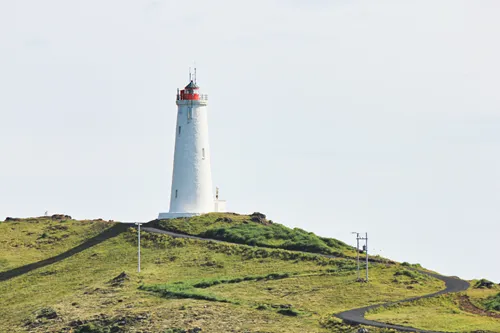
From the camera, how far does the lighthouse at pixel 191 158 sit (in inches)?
5089

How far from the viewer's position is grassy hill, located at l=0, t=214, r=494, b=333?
301 ft

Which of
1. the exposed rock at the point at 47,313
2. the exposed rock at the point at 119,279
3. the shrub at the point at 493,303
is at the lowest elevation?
the exposed rock at the point at 47,313

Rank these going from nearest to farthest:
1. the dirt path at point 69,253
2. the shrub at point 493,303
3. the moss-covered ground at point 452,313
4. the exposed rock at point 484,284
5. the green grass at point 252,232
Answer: the moss-covered ground at point 452,313, the shrub at point 493,303, the exposed rock at point 484,284, the green grass at point 252,232, the dirt path at point 69,253

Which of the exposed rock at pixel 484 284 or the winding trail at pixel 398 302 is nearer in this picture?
the winding trail at pixel 398 302

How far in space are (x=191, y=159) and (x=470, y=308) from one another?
146 ft

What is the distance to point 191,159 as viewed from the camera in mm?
129250

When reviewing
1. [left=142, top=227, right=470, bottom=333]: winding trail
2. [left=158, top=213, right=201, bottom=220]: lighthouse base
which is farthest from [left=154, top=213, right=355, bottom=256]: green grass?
[left=142, top=227, right=470, bottom=333]: winding trail

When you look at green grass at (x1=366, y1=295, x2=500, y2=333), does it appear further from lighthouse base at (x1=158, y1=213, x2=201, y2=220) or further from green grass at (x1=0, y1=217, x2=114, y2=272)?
green grass at (x1=0, y1=217, x2=114, y2=272)

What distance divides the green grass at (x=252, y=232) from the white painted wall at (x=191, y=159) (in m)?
2.20

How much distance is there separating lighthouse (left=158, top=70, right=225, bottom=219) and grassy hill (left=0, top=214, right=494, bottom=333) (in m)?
2.36

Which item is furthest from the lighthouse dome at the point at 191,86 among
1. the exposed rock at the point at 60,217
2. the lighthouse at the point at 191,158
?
the exposed rock at the point at 60,217

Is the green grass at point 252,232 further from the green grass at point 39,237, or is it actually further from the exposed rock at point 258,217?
the green grass at point 39,237

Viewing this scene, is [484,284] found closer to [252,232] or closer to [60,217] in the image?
[252,232]


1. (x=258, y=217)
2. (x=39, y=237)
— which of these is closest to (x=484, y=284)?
(x=258, y=217)
